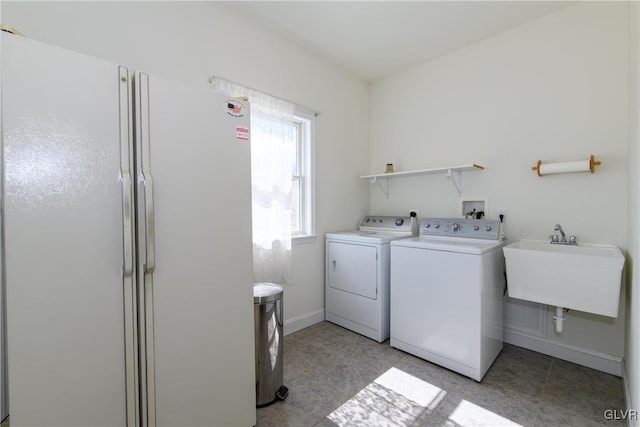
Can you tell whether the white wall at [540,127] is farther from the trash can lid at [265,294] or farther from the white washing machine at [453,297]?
the trash can lid at [265,294]

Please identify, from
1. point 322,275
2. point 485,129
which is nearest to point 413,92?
point 485,129

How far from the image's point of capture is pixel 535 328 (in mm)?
2395

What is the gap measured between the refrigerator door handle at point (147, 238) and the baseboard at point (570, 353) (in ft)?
9.09

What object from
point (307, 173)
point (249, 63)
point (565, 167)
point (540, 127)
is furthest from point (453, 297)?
point (249, 63)

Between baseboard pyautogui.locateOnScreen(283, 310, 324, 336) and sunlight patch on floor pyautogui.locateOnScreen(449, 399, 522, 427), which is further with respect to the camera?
baseboard pyautogui.locateOnScreen(283, 310, 324, 336)

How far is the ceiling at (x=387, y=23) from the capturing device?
2189 mm

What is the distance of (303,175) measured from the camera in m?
2.93

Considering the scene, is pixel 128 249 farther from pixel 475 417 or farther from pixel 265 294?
pixel 475 417

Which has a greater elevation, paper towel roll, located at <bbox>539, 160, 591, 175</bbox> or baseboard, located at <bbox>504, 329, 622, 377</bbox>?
paper towel roll, located at <bbox>539, 160, 591, 175</bbox>

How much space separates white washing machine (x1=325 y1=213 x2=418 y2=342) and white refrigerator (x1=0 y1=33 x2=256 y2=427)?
140cm

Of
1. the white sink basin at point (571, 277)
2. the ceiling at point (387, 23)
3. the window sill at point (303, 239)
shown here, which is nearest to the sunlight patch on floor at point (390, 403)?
the white sink basin at point (571, 277)

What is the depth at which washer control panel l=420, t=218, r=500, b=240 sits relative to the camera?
2359 mm

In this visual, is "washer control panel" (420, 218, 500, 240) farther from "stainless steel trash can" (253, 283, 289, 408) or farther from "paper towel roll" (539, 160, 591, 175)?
"stainless steel trash can" (253, 283, 289, 408)

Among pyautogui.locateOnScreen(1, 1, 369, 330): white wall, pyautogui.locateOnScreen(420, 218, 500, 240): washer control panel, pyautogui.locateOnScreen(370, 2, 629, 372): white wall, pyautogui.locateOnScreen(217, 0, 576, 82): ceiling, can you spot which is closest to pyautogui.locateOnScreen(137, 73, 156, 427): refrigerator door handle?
pyautogui.locateOnScreen(1, 1, 369, 330): white wall
